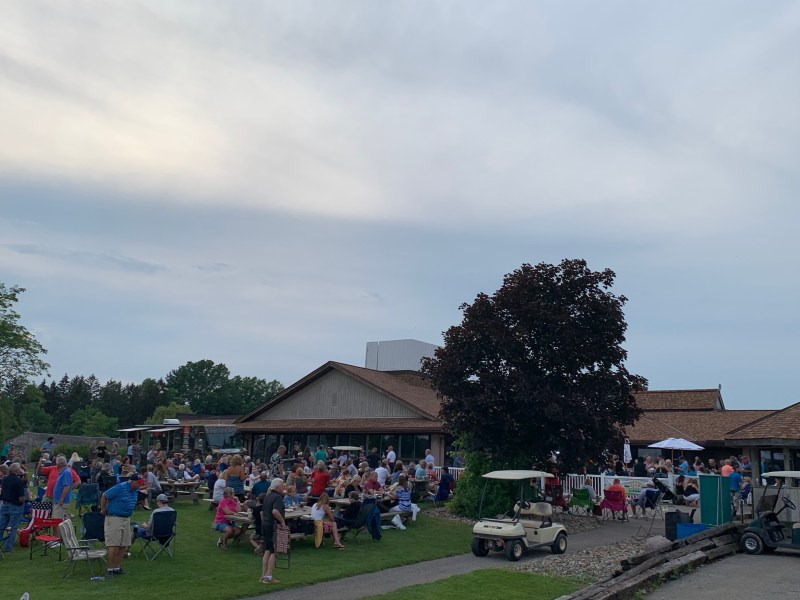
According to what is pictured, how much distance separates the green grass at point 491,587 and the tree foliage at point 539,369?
6.53 meters

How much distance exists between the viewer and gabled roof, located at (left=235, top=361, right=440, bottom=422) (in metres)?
31.8

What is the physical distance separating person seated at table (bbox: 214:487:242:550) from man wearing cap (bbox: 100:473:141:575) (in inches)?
121

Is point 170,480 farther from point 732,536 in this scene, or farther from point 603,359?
point 732,536

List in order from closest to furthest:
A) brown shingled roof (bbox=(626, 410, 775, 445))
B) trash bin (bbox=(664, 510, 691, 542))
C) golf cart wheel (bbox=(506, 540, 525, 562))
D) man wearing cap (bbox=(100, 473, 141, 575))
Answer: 1. man wearing cap (bbox=(100, 473, 141, 575))
2. golf cart wheel (bbox=(506, 540, 525, 562))
3. trash bin (bbox=(664, 510, 691, 542))
4. brown shingled roof (bbox=(626, 410, 775, 445))

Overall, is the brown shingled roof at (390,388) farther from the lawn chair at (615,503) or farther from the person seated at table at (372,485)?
the person seated at table at (372,485)

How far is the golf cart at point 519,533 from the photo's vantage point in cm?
1495

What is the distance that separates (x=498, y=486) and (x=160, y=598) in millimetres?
11219

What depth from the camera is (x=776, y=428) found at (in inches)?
1000

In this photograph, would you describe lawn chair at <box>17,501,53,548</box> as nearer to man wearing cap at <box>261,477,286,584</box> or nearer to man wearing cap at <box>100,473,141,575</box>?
man wearing cap at <box>100,473,141,575</box>

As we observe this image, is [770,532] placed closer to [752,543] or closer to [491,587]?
[752,543]

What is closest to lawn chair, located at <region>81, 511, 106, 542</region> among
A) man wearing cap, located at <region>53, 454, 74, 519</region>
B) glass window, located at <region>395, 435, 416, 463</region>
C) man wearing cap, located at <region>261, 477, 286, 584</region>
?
man wearing cap, located at <region>53, 454, 74, 519</region>

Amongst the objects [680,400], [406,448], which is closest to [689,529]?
[406,448]

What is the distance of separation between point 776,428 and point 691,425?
9.02 meters

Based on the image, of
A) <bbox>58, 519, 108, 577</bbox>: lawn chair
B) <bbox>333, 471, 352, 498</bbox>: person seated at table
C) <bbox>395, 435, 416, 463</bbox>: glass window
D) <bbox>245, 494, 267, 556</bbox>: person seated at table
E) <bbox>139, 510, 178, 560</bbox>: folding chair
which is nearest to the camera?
<bbox>58, 519, 108, 577</bbox>: lawn chair
